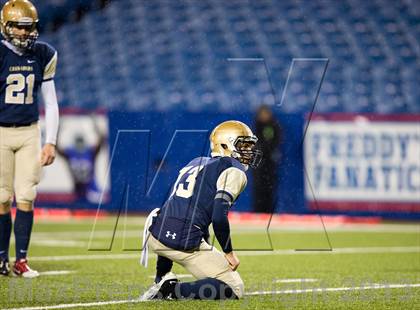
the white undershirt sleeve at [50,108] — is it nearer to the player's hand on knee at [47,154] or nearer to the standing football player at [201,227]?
the player's hand on knee at [47,154]

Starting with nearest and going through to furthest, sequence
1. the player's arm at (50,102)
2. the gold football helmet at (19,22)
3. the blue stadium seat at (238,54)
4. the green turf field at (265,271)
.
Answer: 1. the green turf field at (265,271)
2. the gold football helmet at (19,22)
3. the player's arm at (50,102)
4. the blue stadium seat at (238,54)

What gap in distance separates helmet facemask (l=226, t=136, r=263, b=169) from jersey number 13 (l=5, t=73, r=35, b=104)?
66.7 inches

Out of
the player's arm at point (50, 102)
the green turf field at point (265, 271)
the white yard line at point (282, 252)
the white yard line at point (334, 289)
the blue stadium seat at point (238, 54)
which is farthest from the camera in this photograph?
the blue stadium seat at point (238, 54)

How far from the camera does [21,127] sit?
5820mm

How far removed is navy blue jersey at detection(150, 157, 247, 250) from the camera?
4680 millimetres

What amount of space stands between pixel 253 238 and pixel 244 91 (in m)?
5.66

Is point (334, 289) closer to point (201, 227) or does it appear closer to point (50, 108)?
point (201, 227)

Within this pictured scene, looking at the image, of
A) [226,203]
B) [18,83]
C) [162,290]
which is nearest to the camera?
[226,203]

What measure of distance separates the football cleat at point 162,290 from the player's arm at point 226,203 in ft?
1.13

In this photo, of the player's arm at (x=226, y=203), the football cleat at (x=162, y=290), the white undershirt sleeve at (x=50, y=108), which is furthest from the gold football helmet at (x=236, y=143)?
Answer: the white undershirt sleeve at (x=50, y=108)

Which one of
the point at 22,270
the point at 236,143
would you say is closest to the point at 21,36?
the point at 22,270

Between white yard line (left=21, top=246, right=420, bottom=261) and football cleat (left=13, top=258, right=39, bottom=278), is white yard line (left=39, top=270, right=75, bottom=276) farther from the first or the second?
white yard line (left=21, top=246, right=420, bottom=261)

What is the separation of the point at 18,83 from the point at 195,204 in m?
1.71

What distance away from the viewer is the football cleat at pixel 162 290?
4.70 meters
